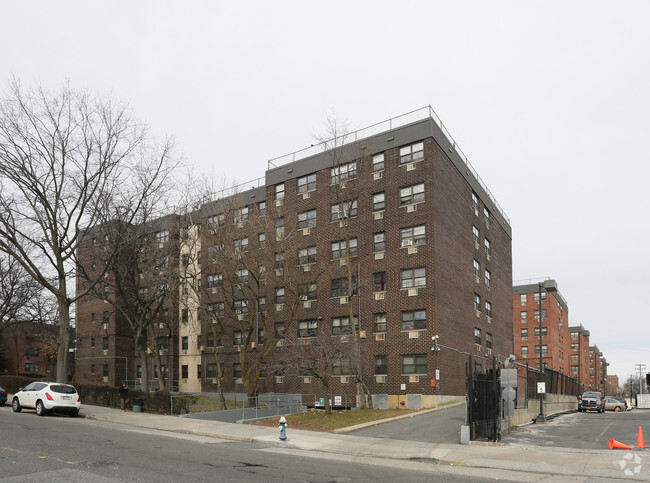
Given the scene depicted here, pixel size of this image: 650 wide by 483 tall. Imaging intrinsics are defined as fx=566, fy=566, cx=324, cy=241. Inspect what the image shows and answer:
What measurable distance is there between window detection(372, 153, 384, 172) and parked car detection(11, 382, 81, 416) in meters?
23.9

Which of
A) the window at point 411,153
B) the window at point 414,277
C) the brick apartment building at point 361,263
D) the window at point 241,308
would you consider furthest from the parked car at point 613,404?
the window at point 241,308

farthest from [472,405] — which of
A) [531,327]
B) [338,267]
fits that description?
[531,327]

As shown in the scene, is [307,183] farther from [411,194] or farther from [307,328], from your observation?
[307,328]

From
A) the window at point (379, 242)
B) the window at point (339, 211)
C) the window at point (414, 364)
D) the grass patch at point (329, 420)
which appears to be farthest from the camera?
the window at point (339, 211)

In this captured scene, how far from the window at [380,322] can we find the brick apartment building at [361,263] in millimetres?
71

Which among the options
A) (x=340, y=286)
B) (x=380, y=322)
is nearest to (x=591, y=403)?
(x=380, y=322)

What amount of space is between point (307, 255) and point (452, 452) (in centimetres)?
2586

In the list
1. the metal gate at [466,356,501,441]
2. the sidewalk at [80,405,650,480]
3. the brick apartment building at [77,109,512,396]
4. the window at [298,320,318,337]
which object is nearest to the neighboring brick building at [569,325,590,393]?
the brick apartment building at [77,109,512,396]

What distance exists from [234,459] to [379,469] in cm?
385

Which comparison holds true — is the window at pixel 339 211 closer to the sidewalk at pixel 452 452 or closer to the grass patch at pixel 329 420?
the grass patch at pixel 329 420

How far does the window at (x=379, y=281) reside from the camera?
128 feet

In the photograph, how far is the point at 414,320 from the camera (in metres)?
37.1

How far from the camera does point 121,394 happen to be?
31984 mm

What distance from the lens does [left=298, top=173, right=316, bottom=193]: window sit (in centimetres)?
4412
